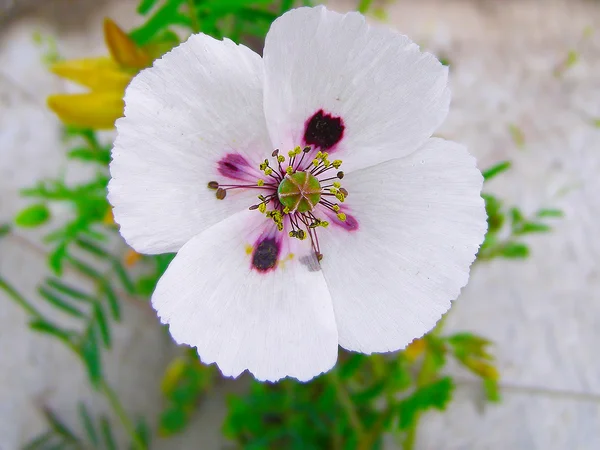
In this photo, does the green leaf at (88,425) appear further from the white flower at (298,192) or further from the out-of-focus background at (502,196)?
the white flower at (298,192)

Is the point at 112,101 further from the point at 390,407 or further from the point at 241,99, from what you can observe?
the point at 390,407

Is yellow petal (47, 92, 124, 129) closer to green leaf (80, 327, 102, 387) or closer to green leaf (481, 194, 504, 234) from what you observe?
green leaf (80, 327, 102, 387)

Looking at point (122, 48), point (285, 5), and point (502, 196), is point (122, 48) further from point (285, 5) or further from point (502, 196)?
point (502, 196)

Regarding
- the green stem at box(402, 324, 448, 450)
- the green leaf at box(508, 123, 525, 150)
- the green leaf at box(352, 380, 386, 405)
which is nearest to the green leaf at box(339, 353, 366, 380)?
the green leaf at box(352, 380, 386, 405)

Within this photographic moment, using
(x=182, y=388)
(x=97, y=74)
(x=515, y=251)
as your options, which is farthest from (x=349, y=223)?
(x=182, y=388)

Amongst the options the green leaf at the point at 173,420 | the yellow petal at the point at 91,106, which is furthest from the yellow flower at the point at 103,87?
the green leaf at the point at 173,420
